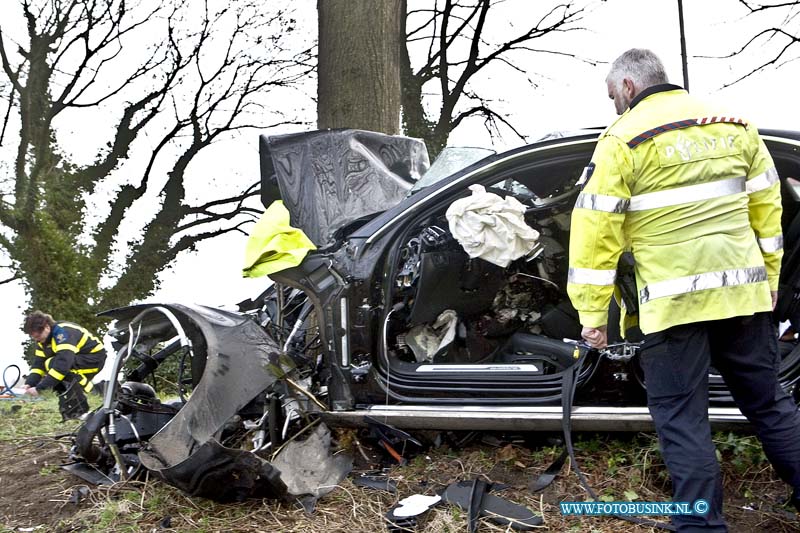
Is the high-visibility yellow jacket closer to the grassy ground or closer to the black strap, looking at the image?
the black strap

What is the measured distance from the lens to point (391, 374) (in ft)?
13.0

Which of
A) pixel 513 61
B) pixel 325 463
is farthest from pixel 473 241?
pixel 513 61

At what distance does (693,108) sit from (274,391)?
2.45 meters

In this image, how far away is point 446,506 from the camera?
11.5 ft

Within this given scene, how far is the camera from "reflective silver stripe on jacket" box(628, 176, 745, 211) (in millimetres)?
2896

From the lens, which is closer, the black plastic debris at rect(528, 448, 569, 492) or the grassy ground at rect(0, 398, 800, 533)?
the grassy ground at rect(0, 398, 800, 533)

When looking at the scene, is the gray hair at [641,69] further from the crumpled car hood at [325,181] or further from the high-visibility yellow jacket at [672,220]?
the crumpled car hood at [325,181]

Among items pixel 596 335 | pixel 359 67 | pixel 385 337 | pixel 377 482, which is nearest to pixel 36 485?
pixel 377 482

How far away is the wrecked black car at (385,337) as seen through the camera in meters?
3.56

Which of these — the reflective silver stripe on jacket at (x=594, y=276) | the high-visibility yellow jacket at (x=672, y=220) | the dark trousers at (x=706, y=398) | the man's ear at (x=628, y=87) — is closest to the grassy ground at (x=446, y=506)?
the dark trousers at (x=706, y=398)

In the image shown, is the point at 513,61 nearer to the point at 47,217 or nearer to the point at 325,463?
the point at 47,217

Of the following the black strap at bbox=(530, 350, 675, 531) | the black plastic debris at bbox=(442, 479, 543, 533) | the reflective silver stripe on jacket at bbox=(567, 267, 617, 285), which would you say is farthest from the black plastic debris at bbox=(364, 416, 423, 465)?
the reflective silver stripe on jacket at bbox=(567, 267, 617, 285)

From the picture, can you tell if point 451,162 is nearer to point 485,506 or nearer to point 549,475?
point 549,475

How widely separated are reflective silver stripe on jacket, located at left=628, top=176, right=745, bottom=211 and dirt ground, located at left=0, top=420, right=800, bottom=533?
1365 millimetres
